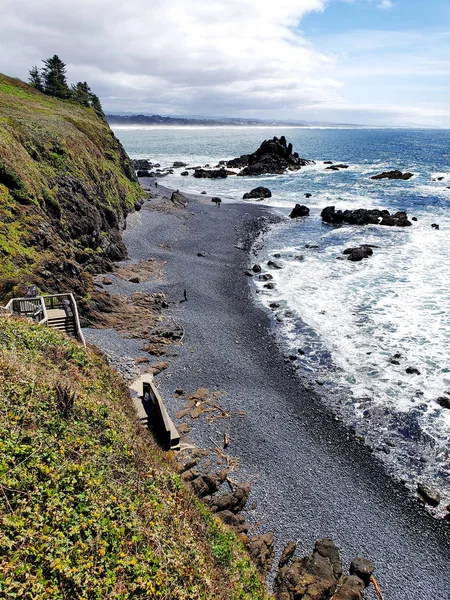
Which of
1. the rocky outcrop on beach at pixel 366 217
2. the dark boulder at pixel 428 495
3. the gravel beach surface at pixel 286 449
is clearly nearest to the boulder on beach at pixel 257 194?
the rocky outcrop on beach at pixel 366 217

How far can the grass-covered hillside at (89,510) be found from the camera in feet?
24.5

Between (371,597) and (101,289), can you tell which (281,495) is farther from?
(101,289)

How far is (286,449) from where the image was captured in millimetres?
18453

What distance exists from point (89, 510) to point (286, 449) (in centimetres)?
1171

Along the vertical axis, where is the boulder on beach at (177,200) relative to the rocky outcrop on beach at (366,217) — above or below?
above

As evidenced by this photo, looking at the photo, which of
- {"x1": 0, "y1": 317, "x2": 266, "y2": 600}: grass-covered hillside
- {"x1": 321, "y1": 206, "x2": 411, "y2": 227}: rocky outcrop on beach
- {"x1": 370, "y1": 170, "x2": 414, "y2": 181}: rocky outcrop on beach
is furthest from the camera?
{"x1": 370, "y1": 170, "x2": 414, "y2": 181}: rocky outcrop on beach

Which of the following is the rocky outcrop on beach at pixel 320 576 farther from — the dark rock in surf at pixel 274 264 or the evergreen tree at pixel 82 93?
the evergreen tree at pixel 82 93

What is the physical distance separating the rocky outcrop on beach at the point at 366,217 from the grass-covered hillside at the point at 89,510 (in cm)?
5422

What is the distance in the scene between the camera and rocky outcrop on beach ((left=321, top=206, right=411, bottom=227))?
57906mm

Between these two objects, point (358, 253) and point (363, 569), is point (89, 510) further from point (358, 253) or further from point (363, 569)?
point (358, 253)

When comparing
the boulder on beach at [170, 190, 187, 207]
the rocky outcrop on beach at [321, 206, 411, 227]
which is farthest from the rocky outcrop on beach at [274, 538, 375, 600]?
the boulder on beach at [170, 190, 187, 207]

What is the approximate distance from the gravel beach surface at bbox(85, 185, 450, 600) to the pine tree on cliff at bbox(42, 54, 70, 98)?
61.5m

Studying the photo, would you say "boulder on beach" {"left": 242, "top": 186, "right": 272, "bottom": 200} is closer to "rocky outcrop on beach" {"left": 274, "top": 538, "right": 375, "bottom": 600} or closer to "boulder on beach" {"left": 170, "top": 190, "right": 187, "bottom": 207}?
"boulder on beach" {"left": 170, "top": 190, "right": 187, "bottom": 207}

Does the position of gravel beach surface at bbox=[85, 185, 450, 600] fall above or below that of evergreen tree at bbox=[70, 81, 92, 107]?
below
